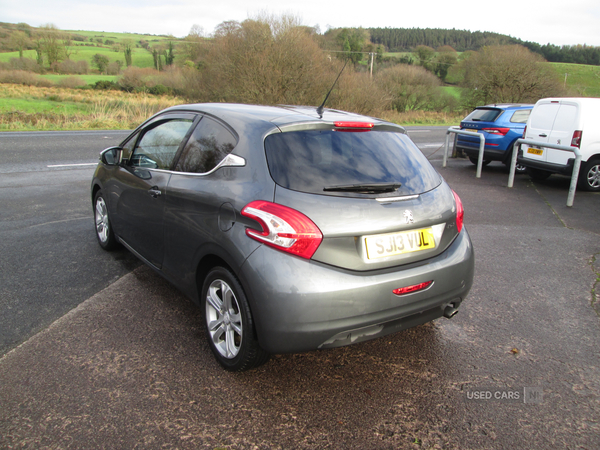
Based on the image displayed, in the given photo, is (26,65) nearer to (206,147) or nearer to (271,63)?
(271,63)

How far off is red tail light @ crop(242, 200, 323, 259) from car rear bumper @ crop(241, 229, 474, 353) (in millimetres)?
47

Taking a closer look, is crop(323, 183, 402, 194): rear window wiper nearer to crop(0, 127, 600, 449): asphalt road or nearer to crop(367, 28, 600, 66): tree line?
crop(0, 127, 600, 449): asphalt road

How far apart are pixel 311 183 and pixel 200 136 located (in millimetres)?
1136

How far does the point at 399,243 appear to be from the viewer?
8.57 feet

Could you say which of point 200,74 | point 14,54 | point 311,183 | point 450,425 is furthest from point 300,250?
point 14,54

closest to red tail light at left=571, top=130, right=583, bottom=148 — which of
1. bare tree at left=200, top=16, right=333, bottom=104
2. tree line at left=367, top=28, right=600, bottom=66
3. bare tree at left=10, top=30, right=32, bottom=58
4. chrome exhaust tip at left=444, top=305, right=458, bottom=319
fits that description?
chrome exhaust tip at left=444, top=305, right=458, bottom=319

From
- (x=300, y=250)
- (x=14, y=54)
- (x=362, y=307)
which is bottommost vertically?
(x=362, y=307)

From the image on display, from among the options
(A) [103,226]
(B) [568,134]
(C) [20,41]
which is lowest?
(A) [103,226]

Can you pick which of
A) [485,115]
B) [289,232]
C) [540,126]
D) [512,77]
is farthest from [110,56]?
[289,232]

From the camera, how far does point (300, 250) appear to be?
93.8 inches

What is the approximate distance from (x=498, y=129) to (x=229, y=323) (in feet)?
32.5

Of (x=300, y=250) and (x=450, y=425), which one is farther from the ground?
(x=300, y=250)

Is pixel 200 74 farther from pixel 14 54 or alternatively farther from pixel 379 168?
pixel 14 54

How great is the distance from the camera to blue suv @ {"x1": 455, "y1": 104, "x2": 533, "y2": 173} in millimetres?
10641
